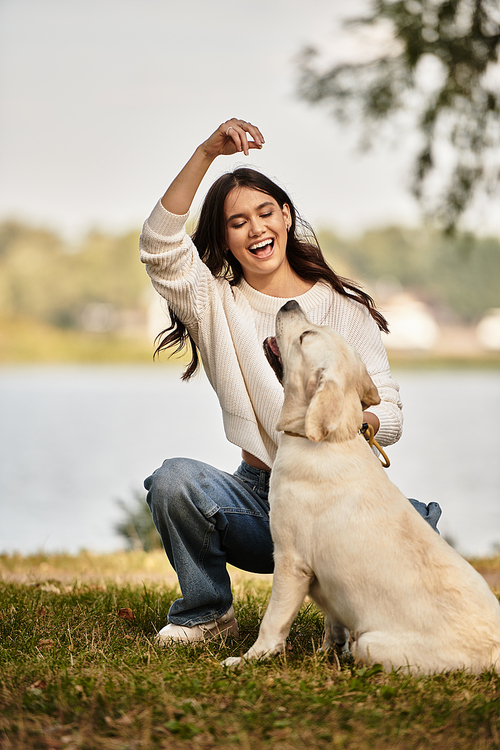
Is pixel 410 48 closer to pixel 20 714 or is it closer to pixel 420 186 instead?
pixel 420 186

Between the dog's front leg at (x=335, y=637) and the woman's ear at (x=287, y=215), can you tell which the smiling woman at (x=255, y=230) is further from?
the dog's front leg at (x=335, y=637)

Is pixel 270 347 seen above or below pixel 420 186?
below

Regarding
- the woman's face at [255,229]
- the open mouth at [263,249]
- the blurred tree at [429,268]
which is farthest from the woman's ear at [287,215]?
the blurred tree at [429,268]

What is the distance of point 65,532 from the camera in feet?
40.5

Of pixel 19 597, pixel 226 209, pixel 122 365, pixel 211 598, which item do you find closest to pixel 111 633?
pixel 211 598

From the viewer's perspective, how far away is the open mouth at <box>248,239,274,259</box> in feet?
13.4

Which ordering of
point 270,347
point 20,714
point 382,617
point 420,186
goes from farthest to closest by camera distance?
point 420,186
point 270,347
point 382,617
point 20,714

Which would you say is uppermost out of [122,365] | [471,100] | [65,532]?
[122,365]

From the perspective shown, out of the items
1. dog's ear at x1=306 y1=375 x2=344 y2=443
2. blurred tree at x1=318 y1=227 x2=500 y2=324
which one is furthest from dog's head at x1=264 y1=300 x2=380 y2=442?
blurred tree at x1=318 y1=227 x2=500 y2=324

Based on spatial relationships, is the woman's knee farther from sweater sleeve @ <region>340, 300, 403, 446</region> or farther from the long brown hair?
sweater sleeve @ <region>340, 300, 403, 446</region>

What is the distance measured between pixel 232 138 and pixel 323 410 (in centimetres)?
152

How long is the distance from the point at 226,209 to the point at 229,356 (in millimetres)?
841

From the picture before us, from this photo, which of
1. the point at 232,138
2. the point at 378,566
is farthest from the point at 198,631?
the point at 232,138

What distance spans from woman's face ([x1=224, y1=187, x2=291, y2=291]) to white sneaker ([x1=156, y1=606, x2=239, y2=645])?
185cm
